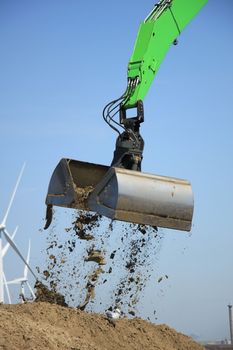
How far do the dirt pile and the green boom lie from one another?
3.78m

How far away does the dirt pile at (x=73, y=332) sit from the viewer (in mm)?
9367

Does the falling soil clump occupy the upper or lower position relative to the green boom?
lower

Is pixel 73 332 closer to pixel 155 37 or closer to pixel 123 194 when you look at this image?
pixel 123 194

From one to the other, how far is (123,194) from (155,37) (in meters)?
3.65

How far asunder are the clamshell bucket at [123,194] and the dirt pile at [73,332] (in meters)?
1.87

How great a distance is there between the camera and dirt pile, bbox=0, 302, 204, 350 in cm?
937

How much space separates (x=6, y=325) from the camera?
962 centimetres

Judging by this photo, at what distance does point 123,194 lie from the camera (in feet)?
32.2

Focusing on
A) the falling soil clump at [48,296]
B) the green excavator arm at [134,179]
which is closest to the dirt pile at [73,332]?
the falling soil clump at [48,296]

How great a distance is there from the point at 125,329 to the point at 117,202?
9.68 ft

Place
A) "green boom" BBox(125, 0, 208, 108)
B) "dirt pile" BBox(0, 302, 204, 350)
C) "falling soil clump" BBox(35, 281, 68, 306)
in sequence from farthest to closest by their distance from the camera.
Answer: "falling soil clump" BBox(35, 281, 68, 306), "green boom" BBox(125, 0, 208, 108), "dirt pile" BBox(0, 302, 204, 350)

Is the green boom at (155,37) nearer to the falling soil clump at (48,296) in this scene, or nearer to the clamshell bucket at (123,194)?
the clamshell bucket at (123,194)

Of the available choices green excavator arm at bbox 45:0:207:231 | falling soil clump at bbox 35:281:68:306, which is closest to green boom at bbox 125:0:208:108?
green excavator arm at bbox 45:0:207:231

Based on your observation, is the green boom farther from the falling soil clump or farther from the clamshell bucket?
the falling soil clump
